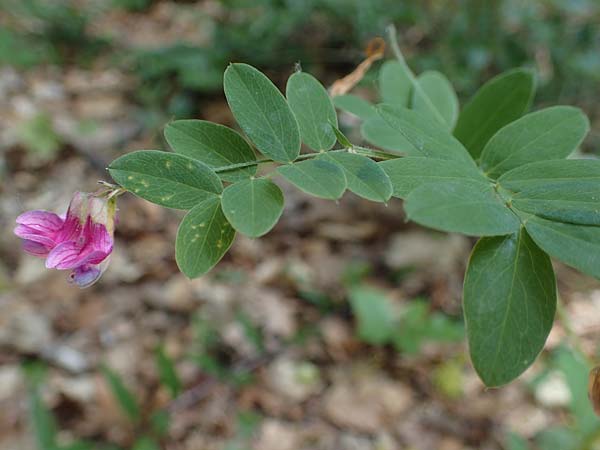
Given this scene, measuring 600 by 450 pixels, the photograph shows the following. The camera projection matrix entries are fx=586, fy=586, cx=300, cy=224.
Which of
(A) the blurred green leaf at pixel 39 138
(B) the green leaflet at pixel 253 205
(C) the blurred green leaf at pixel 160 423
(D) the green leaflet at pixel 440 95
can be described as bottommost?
(C) the blurred green leaf at pixel 160 423

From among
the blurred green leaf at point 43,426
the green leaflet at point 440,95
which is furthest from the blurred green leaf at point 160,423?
the green leaflet at point 440,95

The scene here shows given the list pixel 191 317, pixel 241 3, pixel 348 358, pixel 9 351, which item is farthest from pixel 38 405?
pixel 241 3

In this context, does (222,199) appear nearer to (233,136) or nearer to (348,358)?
(233,136)

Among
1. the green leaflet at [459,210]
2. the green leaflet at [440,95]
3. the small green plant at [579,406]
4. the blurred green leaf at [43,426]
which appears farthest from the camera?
the blurred green leaf at [43,426]

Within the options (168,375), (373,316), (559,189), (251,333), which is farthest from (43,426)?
(559,189)

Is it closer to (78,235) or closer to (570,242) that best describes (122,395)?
(78,235)

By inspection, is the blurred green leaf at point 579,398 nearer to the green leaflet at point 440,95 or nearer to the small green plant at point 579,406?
the small green plant at point 579,406
